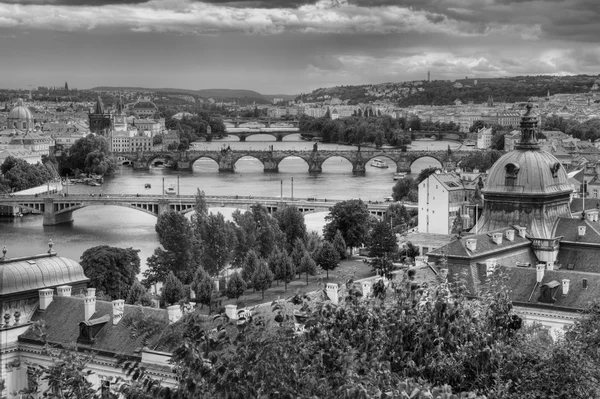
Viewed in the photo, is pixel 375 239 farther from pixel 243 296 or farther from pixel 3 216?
pixel 3 216

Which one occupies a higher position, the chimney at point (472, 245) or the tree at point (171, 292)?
the chimney at point (472, 245)

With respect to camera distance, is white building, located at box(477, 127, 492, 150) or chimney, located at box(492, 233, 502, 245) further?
white building, located at box(477, 127, 492, 150)

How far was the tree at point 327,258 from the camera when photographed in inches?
1618

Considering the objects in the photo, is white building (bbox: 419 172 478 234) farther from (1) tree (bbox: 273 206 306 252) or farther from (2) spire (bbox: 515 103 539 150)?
(2) spire (bbox: 515 103 539 150)

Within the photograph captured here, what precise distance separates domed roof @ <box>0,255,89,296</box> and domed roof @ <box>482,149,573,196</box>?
13283mm

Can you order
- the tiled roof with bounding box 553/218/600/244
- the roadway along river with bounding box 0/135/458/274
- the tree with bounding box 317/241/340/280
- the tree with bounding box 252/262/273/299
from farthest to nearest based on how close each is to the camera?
the roadway along river with bounding box 0/135/458/274, the tree with bounding box 317/241/340/280, the tree with bounding box 252/262/273/299, the tiled roof with bounding box 553/218/600/244

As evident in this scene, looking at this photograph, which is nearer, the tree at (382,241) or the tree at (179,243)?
the tree at (179,243)

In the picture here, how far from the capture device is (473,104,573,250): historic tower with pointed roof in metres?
30.1

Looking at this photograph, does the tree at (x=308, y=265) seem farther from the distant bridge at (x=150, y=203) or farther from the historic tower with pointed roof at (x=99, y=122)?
the historic tower with pointed roof at (x=99, y=122)

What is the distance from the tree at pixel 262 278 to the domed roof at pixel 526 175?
8785 mm

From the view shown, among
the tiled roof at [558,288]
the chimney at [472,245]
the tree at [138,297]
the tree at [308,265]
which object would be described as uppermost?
the chimney at [472,245]

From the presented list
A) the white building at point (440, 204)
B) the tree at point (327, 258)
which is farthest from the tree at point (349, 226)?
the tree at point (327, 258)

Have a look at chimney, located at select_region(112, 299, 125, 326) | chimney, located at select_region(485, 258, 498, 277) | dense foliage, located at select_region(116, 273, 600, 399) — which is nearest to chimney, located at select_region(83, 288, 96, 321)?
chimney, located at select_region(112, 299, 125, 326)

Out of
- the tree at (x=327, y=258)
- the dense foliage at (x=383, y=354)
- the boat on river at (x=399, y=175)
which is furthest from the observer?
the boat on river at (x=399, y=175)
